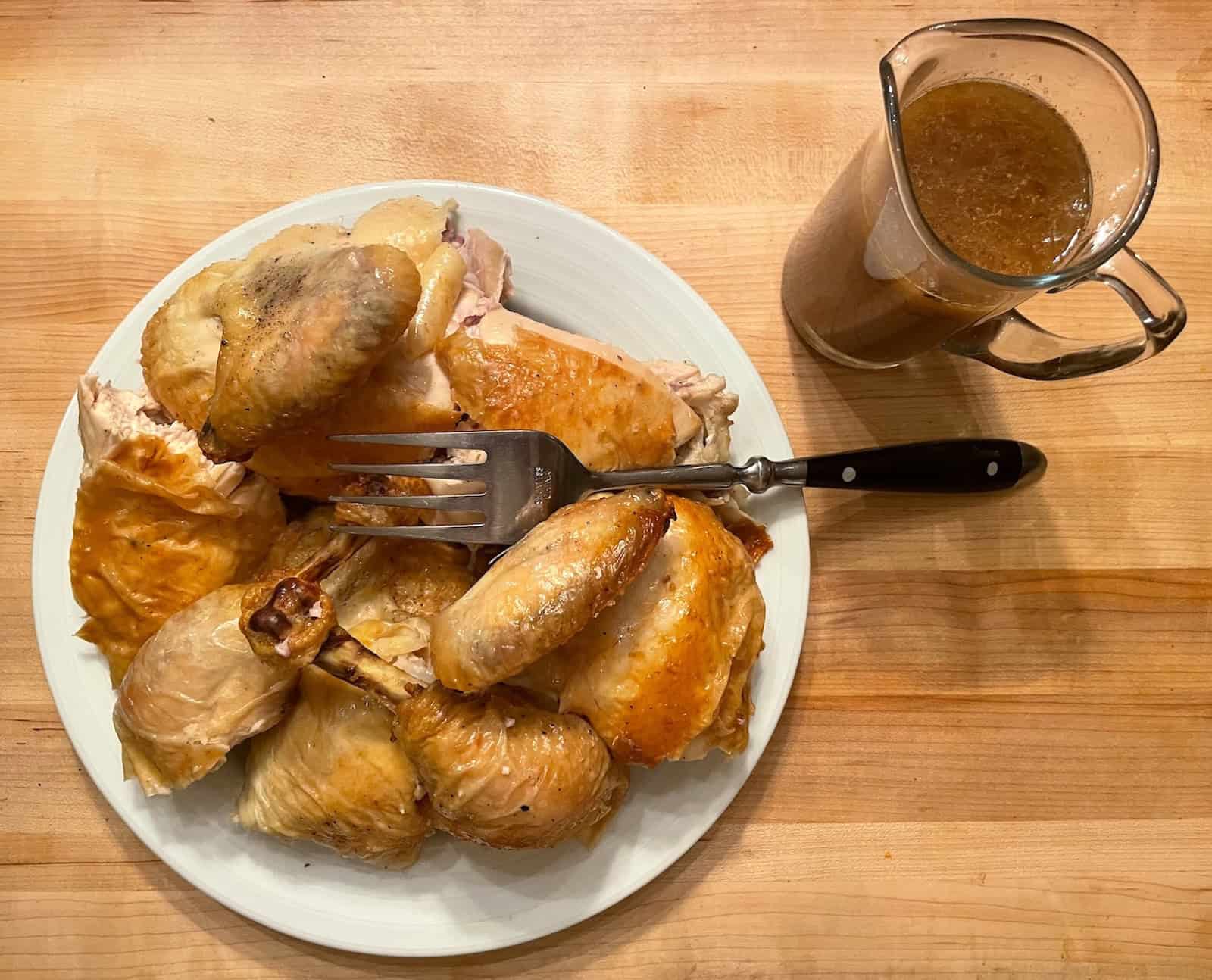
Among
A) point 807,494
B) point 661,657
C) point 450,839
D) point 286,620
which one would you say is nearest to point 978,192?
point 807,494

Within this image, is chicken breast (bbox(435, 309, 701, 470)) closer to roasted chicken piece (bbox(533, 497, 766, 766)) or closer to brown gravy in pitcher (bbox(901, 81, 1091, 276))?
roasted chicken piece (bbox(533, 497, 766, 766))

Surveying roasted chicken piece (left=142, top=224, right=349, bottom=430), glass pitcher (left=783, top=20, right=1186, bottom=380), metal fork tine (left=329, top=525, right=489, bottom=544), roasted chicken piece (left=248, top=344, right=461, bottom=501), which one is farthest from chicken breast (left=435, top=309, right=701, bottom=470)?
glass pitcher (left=783, top=20, right=1186, bottom=380)

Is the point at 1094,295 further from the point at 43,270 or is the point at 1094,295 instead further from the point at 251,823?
the point at 43,270

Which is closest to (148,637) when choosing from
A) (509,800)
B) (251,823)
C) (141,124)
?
(251,823)

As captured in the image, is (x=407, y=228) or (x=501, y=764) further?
(x=407, y=228)

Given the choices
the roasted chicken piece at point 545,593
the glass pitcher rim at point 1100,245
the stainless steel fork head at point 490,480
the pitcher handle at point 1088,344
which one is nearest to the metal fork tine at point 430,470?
the stainless steel fork head at point 490,480

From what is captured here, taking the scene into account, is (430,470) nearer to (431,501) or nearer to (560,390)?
(431,501)
